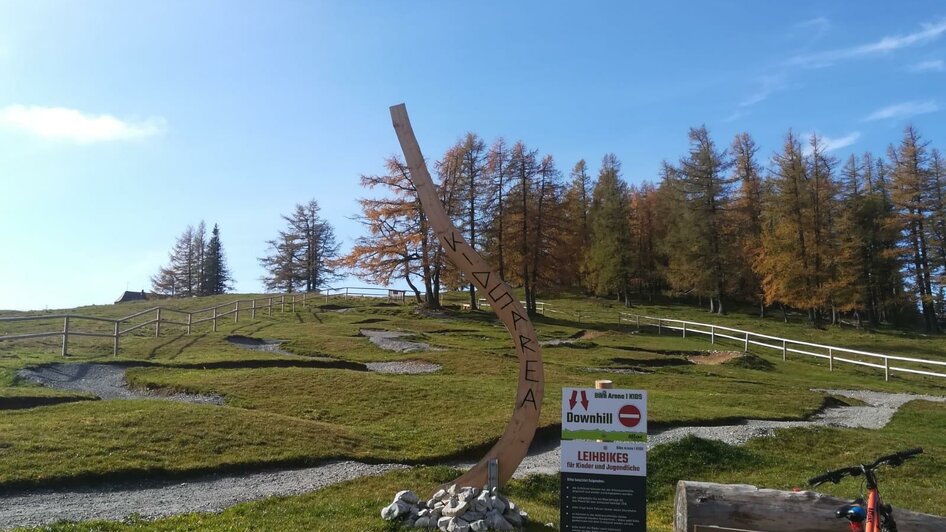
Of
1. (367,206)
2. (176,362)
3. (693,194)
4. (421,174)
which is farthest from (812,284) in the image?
(421,174)

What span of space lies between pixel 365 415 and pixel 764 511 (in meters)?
9.62

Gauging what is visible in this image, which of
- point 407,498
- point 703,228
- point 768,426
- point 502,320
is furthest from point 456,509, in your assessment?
point 703,228

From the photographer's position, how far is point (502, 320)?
7.91 metres

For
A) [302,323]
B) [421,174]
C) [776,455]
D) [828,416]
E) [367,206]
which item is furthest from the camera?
[367,206]

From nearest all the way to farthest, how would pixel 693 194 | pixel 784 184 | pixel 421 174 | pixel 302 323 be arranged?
1. pixel 421 174
2. pixel 302 323
3. pixel 784 184
4. pixel 693 194

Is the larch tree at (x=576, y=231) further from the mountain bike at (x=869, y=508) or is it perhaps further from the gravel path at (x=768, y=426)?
the mountain bike at (x=869, y=508)

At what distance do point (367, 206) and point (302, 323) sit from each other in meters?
12.0

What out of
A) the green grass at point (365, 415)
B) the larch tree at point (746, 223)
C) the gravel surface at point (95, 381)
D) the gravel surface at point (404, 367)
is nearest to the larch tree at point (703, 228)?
the larch tree at point (746, 223)

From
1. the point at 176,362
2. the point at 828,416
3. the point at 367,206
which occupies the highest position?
the point at 367,206

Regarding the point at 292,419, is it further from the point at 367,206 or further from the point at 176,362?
the point at 367,206

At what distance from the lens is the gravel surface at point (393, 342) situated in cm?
2778

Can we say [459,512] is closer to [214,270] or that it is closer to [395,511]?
[395,511]

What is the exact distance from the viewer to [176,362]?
20.0 metres

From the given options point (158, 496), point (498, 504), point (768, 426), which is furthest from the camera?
point (768, 426)
